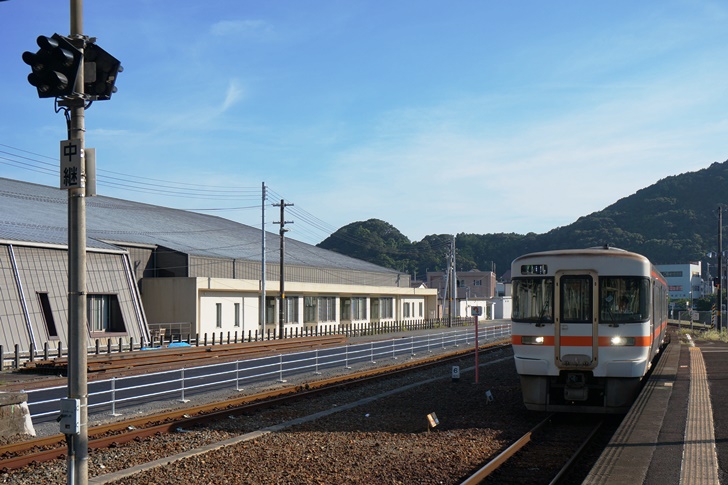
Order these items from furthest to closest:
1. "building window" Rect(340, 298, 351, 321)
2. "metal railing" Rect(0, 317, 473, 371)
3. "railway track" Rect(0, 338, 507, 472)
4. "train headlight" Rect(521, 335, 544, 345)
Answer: "building window" Rect(340, 298, 351, 321) < "metal railing" Rect(0, 317, 473, 371) < "train headlight" Rect(521, 335, 544, 345) < "railway track" Rect(0, 338, 507, 472)

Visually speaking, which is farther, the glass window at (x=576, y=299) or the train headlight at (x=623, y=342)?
the glass window at (x=576, y=299)

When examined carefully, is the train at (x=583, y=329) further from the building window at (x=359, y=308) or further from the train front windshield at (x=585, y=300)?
the building window at (x=359, y=308)

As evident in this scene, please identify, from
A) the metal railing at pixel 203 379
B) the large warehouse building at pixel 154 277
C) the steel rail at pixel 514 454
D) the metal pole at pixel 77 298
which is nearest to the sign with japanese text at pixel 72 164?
the metal pole at pixel 77 298

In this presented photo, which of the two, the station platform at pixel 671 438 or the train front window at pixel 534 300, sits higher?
the train front window at pixel 534 300

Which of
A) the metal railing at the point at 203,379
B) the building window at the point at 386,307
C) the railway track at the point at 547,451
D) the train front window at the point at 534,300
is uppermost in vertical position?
the train front window at the point at 534,300

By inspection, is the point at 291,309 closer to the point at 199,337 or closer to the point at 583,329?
the point at 199,337

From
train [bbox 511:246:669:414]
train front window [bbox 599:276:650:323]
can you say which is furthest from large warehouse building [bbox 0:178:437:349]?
train front window [bbox 599:276:650:323]

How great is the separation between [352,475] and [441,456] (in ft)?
5.41

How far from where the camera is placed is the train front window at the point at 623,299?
13.0 m

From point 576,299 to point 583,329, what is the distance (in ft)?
1.91

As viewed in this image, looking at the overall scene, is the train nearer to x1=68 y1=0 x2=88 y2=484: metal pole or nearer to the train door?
the train door

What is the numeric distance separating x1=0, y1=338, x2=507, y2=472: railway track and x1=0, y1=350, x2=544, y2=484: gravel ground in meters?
0.28

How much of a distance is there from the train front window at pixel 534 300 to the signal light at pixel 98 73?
8.99 metres

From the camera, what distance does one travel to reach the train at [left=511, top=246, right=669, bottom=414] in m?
13.0
